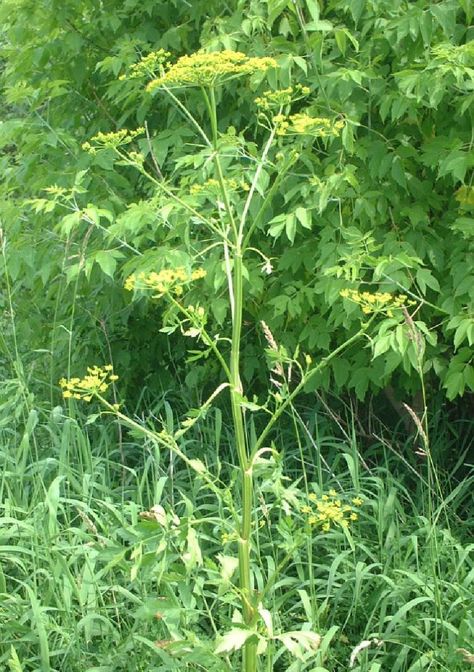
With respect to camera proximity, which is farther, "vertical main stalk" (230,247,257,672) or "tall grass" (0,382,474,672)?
"tall grass" (0,382,474,672)

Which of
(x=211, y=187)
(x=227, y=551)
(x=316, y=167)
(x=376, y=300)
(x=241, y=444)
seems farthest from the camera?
(x=316, y=167)

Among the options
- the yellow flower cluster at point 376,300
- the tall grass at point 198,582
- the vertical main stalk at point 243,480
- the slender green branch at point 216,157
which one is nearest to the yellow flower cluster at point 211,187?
the slender green branch at point 216,157

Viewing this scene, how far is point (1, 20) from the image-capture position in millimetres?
4605

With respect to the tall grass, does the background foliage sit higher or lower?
higher

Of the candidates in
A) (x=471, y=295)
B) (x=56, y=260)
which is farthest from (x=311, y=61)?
(x=56, y=260)

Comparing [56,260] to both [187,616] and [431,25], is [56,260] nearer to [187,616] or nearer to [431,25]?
[431,25]

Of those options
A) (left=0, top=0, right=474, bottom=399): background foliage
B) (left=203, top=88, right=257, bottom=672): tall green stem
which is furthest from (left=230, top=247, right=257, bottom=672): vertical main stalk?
(left=0, top=0, right=474, bottom=399): background foliage

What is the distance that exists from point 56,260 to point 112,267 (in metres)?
0.68

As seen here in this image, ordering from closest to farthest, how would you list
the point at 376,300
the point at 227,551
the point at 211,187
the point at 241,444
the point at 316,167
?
1. the point at 241,444
2. the point at 376,300
3. the point at 211,187
4. the point at 227,551
5. the point at 316,167

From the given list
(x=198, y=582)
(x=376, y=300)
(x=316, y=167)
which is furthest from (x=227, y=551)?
(x=316, y=167)

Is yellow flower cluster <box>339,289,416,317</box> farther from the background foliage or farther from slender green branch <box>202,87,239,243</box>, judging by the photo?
the background foliage

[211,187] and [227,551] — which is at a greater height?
[211,187]

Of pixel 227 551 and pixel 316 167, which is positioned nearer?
pixel 227 551

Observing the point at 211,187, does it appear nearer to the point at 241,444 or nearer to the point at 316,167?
the point at 241,444
